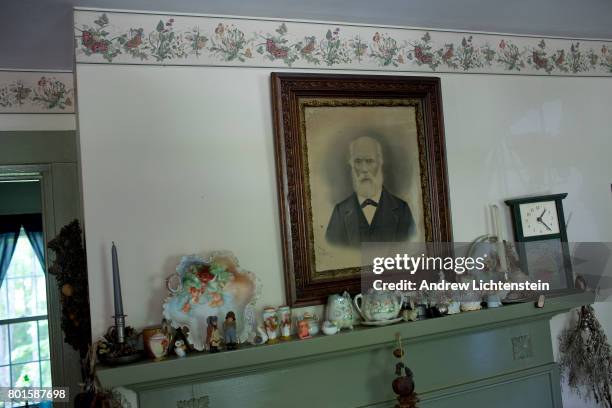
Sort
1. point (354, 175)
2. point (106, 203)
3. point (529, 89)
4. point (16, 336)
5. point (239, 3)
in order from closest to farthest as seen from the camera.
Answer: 1. point (106, 203)
2. point (239, 3)
3. point (354, 175)
4. point (529, 89)
5. point (16, 336)

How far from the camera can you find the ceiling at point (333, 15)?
5.66 ft

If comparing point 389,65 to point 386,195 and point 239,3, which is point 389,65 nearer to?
point 386,195

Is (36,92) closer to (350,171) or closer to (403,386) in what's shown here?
(350,171)

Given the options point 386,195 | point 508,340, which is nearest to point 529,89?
point 386,195

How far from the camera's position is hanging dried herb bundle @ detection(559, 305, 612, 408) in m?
2.23

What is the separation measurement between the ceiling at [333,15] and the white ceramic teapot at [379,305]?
3.72 ft

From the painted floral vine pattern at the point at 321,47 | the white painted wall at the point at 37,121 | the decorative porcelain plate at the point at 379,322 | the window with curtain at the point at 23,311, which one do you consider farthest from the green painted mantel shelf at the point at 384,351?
the window with curtain at the point at 23,311

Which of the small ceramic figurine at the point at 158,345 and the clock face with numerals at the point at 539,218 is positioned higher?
the clock face with numerals at the point at 539,218

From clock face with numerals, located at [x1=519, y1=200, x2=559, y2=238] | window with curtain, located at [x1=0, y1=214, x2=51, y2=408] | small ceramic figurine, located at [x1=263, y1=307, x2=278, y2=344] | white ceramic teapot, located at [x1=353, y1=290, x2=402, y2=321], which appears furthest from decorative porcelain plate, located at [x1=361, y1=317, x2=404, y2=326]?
window with curtain, located at [x1=0, y1=214, x2=51, y2=408]

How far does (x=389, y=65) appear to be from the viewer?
2082mm

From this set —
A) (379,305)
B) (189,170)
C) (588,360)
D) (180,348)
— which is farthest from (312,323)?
(588,360)

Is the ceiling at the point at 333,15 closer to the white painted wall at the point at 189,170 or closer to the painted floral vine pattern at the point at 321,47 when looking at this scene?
the painted floral vine pattern at the point at 321,47

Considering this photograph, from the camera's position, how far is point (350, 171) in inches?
77.8

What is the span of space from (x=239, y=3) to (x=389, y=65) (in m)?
0.70
